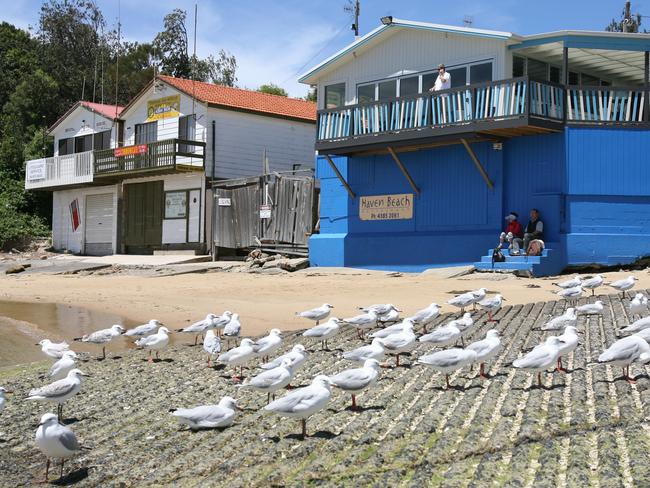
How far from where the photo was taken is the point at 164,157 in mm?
30625

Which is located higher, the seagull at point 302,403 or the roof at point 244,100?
the roof at point 244,100

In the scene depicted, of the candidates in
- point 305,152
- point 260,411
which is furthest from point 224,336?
point 305,152

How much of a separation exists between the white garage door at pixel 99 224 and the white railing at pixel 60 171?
1302mm

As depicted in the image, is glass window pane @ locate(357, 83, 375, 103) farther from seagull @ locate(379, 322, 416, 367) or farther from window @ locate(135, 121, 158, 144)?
seagull @ locate(379, 322, 416, 367)

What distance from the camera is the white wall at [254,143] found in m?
30.8

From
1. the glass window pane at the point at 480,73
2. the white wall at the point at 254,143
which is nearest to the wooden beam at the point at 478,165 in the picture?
the glass window pane at the point at 480,73

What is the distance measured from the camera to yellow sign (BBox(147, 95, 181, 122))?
31.9m

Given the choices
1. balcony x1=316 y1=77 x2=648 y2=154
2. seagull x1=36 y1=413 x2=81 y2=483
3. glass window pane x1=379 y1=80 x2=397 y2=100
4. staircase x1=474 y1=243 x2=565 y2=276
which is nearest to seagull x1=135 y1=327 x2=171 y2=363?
seagull x1=36 y1=413 x2=81 y2=483

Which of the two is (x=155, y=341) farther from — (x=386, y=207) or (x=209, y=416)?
(x=386, y=207)

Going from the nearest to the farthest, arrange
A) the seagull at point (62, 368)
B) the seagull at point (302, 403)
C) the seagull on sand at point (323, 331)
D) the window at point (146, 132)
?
the seagull at point (302, 403)
the seagull at point (62, 368)
the seagull on sand at point (323, 331)
the window at point (146, 132)

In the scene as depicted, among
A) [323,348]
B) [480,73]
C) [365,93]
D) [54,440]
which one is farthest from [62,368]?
[365,93]

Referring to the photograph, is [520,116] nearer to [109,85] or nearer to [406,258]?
[406,258]

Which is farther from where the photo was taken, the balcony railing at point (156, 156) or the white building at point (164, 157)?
the white building at point (164, 157)

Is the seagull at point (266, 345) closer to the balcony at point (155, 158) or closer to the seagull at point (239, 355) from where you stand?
the seagull at point (239, 355)
